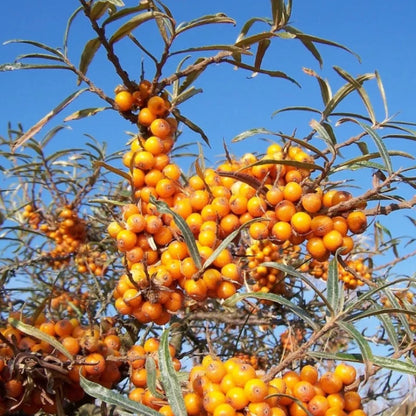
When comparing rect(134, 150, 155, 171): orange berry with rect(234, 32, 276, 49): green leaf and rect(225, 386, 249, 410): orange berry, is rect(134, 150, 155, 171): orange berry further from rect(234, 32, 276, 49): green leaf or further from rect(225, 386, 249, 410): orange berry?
rect(225, 386, 249, 410): orange berry

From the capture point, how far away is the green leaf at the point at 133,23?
1234mm

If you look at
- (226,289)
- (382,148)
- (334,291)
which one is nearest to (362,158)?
(382,148)

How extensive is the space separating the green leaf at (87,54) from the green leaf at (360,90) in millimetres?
735

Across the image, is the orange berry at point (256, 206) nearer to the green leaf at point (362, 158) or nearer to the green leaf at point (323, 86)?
the green leaf at point (362, 158)

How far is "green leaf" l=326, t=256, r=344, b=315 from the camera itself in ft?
3.57

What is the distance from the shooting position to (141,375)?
4.05 ft

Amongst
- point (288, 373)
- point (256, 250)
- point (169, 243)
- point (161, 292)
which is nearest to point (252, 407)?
point (288, 373)

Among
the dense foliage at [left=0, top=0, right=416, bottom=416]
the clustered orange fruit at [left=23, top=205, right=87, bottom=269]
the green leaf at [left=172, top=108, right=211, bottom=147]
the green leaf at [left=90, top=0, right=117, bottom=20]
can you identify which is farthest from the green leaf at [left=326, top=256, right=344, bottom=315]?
the clustered orange fruit at [left=23, top=205, right=87, bottom=269]

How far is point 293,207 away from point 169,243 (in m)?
0.37

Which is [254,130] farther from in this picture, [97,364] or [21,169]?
[21,169]

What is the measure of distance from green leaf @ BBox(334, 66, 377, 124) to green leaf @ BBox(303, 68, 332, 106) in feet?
0.29

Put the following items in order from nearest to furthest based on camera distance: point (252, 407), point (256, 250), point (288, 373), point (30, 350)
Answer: point (252, 407) → point (288, 373) → point (30, 350) → point (256, 250)

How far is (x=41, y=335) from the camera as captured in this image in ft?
3.80

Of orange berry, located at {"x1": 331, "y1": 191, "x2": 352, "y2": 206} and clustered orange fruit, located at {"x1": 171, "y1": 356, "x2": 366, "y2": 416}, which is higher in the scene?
orange berry, located at {"x1": 331, "y1": 191, "x2": 352, "y2": 206}
